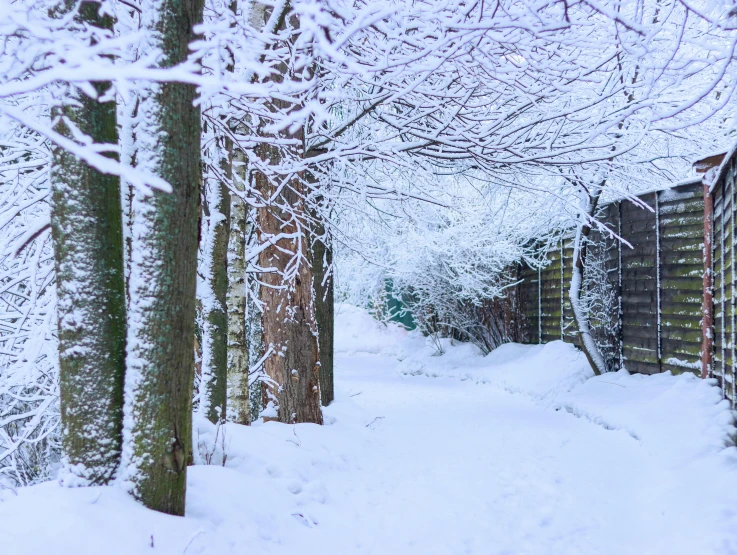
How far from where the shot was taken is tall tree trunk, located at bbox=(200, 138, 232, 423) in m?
5.52

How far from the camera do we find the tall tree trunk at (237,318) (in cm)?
601

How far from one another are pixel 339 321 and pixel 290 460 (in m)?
18.1

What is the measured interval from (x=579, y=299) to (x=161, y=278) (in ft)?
28.1

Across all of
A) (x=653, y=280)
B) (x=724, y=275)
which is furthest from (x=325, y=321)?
(x=724, y=275)

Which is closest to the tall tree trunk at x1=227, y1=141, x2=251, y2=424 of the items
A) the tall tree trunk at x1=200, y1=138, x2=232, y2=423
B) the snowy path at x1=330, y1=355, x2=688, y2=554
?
the tall tree trunk at x1=200, y1=138, x2=232, y2=423

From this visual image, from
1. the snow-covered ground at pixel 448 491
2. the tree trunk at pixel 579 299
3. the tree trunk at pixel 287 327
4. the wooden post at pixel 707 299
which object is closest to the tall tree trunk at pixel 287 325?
the tree trunk at pixel 287 327

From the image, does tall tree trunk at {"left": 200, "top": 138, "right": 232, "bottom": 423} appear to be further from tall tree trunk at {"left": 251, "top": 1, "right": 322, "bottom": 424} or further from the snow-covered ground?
tall tree trunk at {"left": 251, "top": 1, "right": 322, "bottom": 424}

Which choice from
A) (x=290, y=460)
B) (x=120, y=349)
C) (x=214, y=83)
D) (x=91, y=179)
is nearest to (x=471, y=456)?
→ (x=290, y=460)

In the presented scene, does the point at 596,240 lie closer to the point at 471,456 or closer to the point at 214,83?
the point at 471,456

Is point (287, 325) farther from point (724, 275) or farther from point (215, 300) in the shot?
point (724, 275)

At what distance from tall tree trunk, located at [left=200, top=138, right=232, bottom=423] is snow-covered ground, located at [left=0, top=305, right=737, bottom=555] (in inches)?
20.4

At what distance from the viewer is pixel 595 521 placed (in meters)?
4.36

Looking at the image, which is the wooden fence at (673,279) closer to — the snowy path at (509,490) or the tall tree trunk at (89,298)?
the snowy path at (509,490)

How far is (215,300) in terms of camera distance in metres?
5.52
